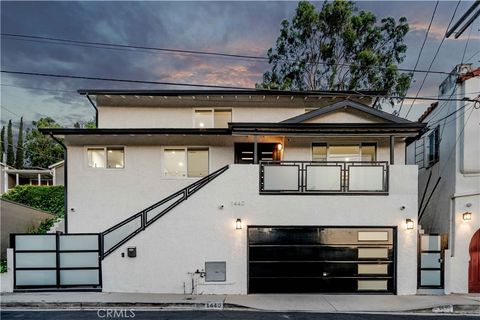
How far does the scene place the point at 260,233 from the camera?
921 centimetres

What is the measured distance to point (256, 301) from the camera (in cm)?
824

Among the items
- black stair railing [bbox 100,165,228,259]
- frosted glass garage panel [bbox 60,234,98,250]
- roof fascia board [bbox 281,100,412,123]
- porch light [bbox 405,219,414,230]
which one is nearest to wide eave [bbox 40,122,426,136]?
roof fascia board [bbox 281,100,412,123]

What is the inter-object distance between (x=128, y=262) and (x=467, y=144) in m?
11.8

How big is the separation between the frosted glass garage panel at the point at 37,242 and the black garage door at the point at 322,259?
643cm

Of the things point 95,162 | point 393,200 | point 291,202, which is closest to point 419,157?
point 393,200

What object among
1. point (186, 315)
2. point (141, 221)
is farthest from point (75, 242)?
point (186, 315)

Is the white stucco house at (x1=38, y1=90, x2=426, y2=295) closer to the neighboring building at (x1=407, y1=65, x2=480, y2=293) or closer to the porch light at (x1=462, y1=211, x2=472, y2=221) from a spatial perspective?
the neighboring building at (x1=407, y1=65, x2=480, y2=293)

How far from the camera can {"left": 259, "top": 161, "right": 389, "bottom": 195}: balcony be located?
Answer: 9.25 metres

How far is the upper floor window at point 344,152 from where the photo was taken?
1098 centimetres

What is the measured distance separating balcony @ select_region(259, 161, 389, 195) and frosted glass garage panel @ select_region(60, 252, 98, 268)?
5.97 m

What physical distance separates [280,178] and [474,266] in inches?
278

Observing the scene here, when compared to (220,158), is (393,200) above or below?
below

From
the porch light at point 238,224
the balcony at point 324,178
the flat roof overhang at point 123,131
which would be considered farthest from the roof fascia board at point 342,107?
the porch light at point 238,224

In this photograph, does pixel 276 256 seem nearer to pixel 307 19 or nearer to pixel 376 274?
pixel 376 274
